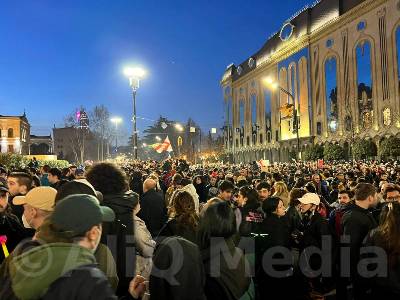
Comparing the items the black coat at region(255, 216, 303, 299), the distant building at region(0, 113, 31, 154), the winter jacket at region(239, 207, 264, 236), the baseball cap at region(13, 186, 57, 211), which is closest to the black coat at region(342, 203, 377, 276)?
the black coat at region(255, 216, 303, 299)

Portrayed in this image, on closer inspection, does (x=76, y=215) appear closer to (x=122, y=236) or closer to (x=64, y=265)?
(x=64, y=265)

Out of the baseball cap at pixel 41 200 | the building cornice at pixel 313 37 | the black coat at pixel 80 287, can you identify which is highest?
the building cornice at pixel 313 37

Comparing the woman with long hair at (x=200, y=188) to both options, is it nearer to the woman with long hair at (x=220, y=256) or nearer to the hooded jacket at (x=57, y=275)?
the woman with long hair at (x=220, y=256)

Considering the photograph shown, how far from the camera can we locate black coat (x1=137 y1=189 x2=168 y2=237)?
8.07 m

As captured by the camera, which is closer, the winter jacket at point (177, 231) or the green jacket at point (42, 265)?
the green jacket at point (42, 265)

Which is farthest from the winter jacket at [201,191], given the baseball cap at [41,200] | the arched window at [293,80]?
the arched window at [293,80]

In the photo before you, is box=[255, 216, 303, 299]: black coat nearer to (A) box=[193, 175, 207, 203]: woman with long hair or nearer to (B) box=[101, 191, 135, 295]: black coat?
(B) box=[101, 191, 135, 295]: black coat

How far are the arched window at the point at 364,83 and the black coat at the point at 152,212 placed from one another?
133 ft

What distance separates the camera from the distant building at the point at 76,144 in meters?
65.0

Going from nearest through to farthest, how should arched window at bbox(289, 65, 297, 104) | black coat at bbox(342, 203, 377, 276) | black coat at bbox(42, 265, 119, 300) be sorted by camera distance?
1. black coat at bbox(42, 265, 119, 300)
2. black coat at bbox(342, 203, 377, 276)
3. arched window at bbox(289, 65, 297, 104)

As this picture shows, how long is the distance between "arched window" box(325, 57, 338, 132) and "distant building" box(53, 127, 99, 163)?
34.1 meters

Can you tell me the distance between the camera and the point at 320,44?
55.4 meters

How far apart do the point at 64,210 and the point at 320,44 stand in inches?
2256

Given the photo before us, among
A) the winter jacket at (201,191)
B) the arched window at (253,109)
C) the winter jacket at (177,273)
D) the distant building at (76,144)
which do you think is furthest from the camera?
the arched window at (253,109)
